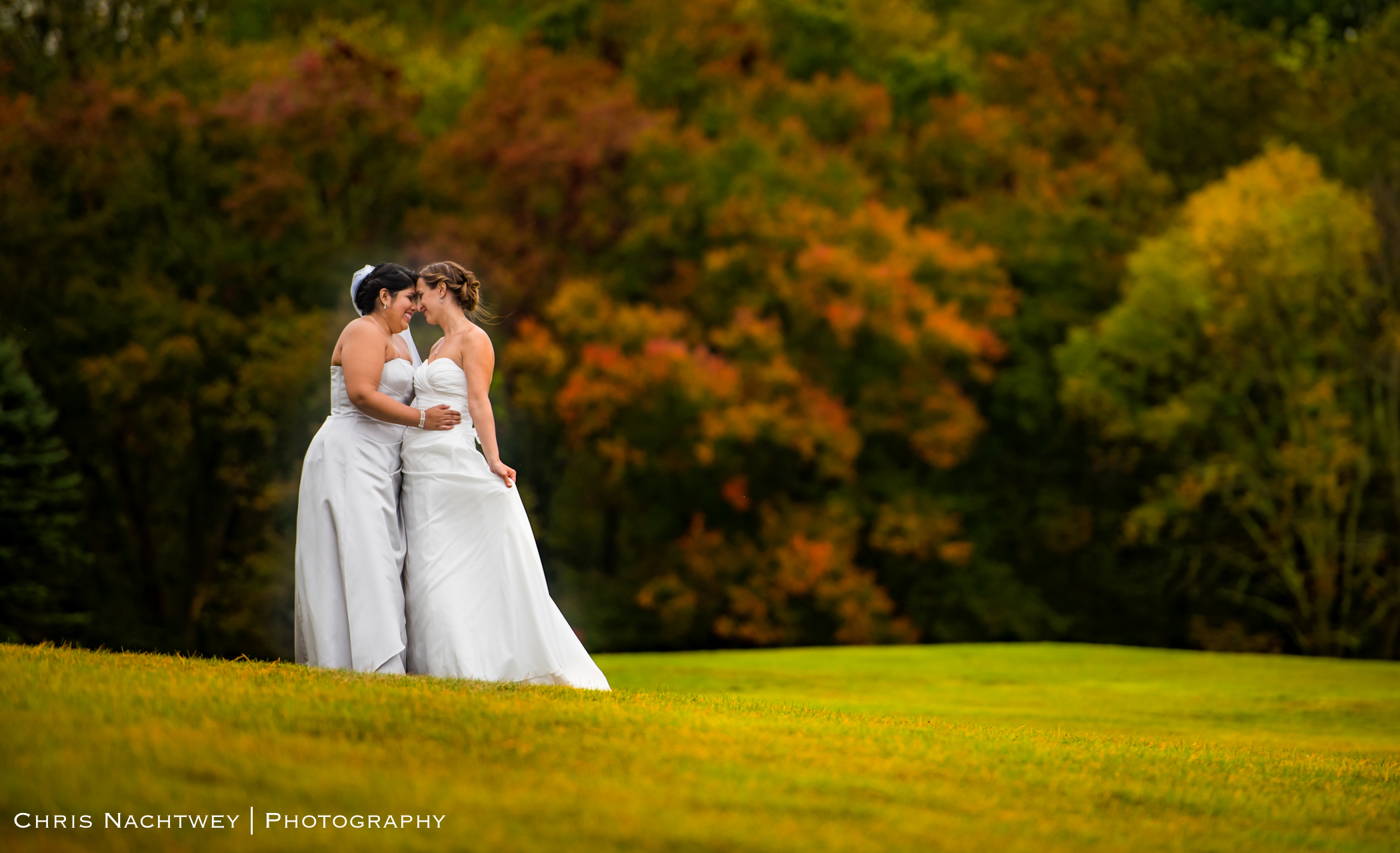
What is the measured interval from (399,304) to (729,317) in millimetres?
19034

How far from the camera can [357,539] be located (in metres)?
8.84

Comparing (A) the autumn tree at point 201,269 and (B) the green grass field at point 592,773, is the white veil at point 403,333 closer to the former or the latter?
(B) the green grass field at point 592,773

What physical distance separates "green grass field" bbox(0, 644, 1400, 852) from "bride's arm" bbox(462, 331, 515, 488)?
1618mm

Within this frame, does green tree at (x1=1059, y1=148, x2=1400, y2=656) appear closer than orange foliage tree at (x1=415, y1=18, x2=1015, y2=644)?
No

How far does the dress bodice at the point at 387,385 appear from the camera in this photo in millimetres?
9094

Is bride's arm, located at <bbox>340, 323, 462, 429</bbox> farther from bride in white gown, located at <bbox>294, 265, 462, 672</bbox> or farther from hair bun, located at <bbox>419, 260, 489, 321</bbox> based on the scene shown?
hair bun, located at <bbox>419, 260, 489, 321</bbox>

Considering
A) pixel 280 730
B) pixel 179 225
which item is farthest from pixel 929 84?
pixel 280 730

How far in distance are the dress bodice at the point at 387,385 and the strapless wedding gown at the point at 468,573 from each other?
3.3 inches

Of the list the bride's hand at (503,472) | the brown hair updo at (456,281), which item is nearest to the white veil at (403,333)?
the brown hair updo at (456,281)

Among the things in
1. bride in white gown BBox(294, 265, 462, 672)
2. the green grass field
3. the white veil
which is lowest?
the green grass field

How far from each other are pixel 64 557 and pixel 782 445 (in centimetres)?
1249

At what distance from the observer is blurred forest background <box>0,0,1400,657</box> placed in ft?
88.4

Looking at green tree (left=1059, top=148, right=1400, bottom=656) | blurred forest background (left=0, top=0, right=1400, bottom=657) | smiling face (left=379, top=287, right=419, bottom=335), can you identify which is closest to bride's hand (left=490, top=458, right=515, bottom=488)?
smiling face (left=379, top=287, right=419, bottom=335)

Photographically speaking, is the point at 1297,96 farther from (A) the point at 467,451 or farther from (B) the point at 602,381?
(A) the point at 467,451
